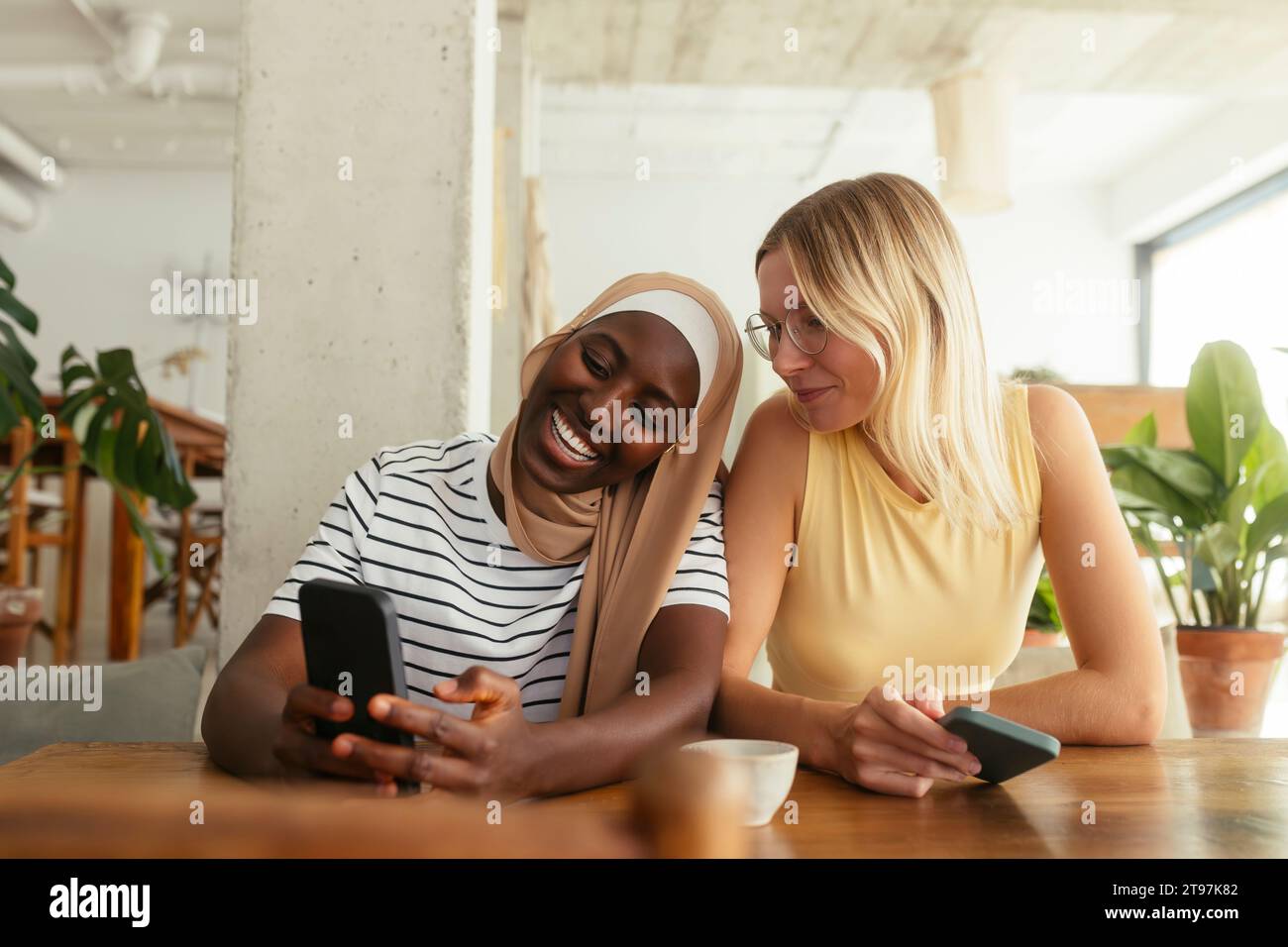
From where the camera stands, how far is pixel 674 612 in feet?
4.00

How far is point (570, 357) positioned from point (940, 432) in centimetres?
51

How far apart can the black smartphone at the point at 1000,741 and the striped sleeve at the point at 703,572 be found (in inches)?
14.0

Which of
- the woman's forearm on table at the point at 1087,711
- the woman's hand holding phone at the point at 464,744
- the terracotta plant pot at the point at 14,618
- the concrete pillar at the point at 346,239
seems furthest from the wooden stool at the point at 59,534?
the woman's forearm on table at the point at 1087,711

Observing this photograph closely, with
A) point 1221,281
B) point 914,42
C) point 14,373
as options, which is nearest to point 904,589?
point 14,373

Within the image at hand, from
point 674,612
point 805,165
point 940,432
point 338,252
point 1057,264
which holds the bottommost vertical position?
point 674,612

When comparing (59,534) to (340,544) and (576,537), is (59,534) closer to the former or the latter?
(340,544)

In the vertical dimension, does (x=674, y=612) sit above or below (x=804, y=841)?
above

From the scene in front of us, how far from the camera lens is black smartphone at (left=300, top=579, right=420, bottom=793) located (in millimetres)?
837

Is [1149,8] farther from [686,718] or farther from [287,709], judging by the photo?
[287,709]

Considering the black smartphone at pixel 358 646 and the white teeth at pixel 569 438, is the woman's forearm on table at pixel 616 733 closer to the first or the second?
the black smartphone at pixel 358 646

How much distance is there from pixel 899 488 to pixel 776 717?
17.7 inches

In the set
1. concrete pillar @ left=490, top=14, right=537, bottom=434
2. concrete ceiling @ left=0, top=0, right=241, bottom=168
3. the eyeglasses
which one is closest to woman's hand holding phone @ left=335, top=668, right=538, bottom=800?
the eyeglasses

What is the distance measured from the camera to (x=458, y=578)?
4.18 ft

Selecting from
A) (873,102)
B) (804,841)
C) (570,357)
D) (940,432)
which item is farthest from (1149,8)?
(804,841)
